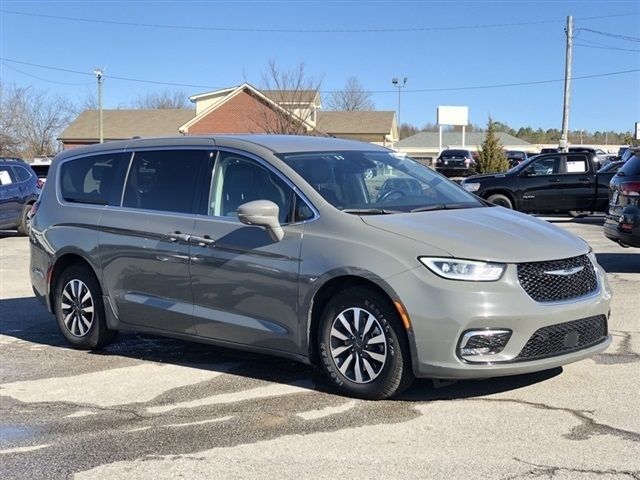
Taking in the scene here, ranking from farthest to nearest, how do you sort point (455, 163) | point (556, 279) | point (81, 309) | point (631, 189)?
1. point (455, 163)
2. point (631, 189)
3. point (81, 309)
4. point (556, 279)

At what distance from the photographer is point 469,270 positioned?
15.5 ft

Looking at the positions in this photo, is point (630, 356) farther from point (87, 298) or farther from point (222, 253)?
point (87, 298)

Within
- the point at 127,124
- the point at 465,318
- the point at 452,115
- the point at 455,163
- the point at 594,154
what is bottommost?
the point at 465,318

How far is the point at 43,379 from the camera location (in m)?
6.00

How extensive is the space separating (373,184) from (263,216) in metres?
1.00

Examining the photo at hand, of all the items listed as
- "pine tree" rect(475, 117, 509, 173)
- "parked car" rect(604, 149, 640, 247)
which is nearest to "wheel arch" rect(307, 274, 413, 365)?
"parked car" rect(604, 149, 640, 247)

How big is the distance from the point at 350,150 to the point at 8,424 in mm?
3235

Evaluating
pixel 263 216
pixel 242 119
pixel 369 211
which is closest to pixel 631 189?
pixel 369 211

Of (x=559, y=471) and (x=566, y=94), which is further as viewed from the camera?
(x=566, y=94)

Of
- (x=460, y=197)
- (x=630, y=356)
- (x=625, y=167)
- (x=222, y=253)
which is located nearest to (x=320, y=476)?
(x=222, y=253)

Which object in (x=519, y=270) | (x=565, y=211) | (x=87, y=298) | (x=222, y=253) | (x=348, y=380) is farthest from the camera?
(x=565, y=211)

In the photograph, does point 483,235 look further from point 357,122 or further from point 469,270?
point 357,122

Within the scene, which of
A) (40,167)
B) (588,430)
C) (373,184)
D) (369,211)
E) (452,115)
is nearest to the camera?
(588,430)

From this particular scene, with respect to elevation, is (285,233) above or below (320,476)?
above
